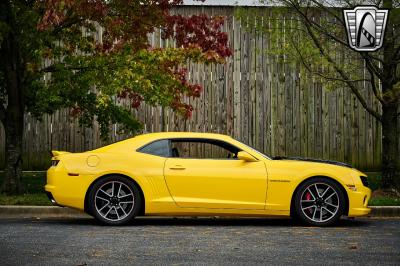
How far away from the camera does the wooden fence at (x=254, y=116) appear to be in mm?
18203

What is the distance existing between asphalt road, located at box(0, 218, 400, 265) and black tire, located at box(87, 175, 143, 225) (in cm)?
17

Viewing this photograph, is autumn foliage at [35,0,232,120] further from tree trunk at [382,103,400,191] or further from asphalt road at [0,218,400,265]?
tree trunk at [382,103,400,191]

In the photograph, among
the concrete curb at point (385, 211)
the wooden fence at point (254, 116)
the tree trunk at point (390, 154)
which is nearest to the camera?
the concrete curb at point (385, 211)

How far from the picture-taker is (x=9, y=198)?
14.1m

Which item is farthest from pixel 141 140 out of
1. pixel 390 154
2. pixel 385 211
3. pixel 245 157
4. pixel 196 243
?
pixel 390 154

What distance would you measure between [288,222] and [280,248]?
10.5 ft

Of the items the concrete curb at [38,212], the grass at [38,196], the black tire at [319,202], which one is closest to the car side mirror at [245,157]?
the black tire at [319,202]

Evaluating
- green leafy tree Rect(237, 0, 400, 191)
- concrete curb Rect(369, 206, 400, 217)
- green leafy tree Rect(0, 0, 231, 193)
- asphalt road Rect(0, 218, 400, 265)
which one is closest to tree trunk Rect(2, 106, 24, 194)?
green leafy tree Rect(0, 0, 231, 193)

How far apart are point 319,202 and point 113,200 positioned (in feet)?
9.66

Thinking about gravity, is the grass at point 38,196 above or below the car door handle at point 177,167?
below

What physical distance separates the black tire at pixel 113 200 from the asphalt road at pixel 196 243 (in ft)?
0.57

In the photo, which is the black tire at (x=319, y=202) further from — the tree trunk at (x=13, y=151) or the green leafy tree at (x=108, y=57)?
the tree trunk at (x=13, y=151)

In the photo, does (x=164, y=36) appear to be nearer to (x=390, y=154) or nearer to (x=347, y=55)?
(x=347, y=55)

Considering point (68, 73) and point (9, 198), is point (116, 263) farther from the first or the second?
point (68, 73)
